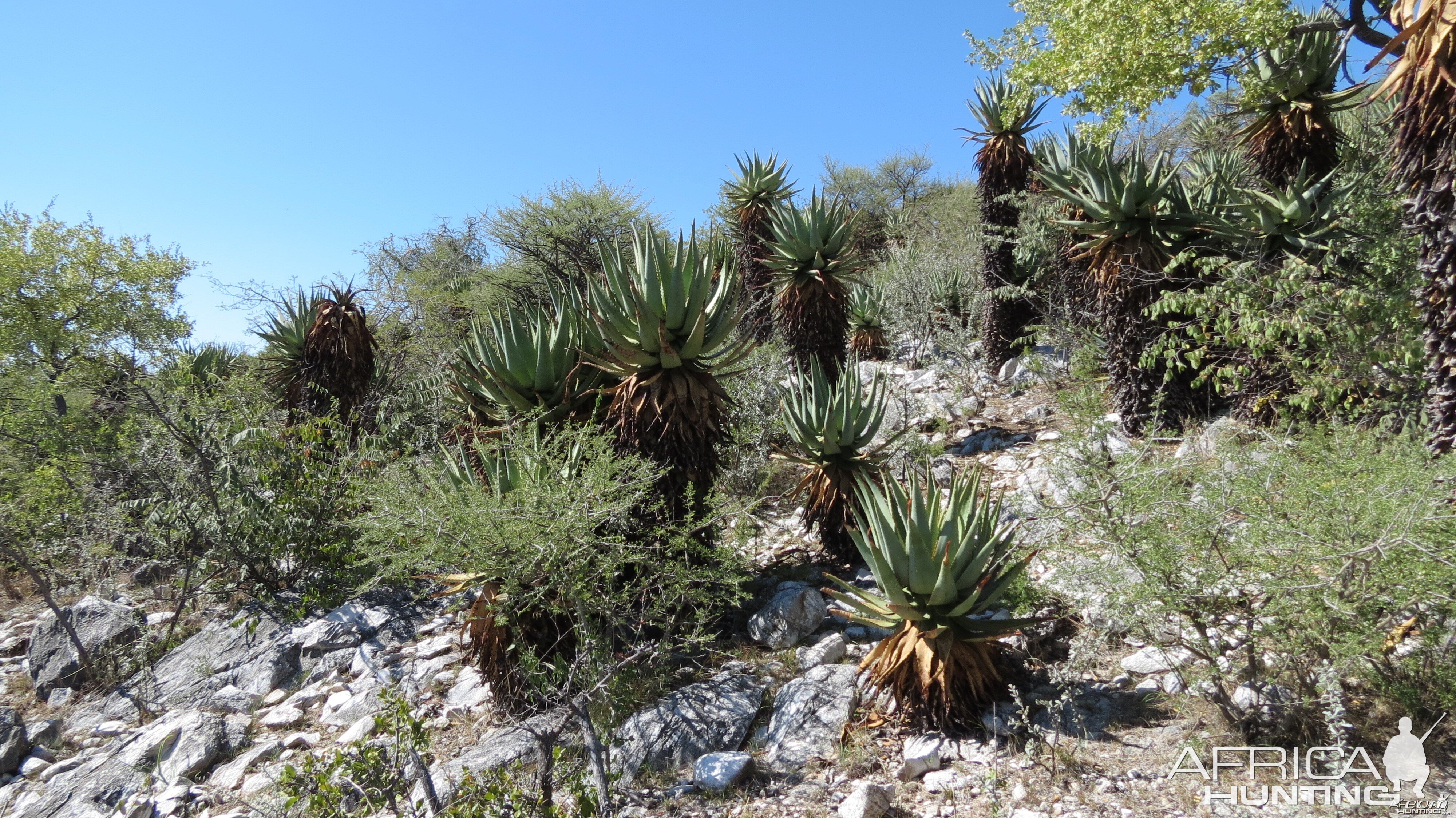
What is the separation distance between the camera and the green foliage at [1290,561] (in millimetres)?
3084

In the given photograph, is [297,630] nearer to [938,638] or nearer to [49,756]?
[49,756]

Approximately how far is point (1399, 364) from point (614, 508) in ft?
20.0

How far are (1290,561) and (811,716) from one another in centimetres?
263

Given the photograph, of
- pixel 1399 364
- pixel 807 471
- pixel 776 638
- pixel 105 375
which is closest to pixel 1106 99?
pixel 1399 364

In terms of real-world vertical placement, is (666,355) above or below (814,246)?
below

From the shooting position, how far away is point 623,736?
4570 millimetres

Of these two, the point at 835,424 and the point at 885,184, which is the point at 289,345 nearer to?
the point at 835,424

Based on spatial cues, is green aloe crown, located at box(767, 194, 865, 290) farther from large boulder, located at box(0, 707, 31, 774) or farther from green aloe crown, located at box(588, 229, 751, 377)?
large boulder, located at box(0, 707, 31, 774)

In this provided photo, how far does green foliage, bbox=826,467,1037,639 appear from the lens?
400 cm

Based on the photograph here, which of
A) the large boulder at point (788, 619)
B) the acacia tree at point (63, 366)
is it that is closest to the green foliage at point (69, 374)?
the acacia tree at point (63, 366)

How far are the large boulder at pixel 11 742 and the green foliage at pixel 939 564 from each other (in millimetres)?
7130

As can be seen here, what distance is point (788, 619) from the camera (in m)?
5.46

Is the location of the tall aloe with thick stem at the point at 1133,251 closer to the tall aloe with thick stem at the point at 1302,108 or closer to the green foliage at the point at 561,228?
the tall aloe with thick stem at the point at 1302,108

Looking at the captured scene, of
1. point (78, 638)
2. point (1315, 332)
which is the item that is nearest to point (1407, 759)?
point (1315, 332)
